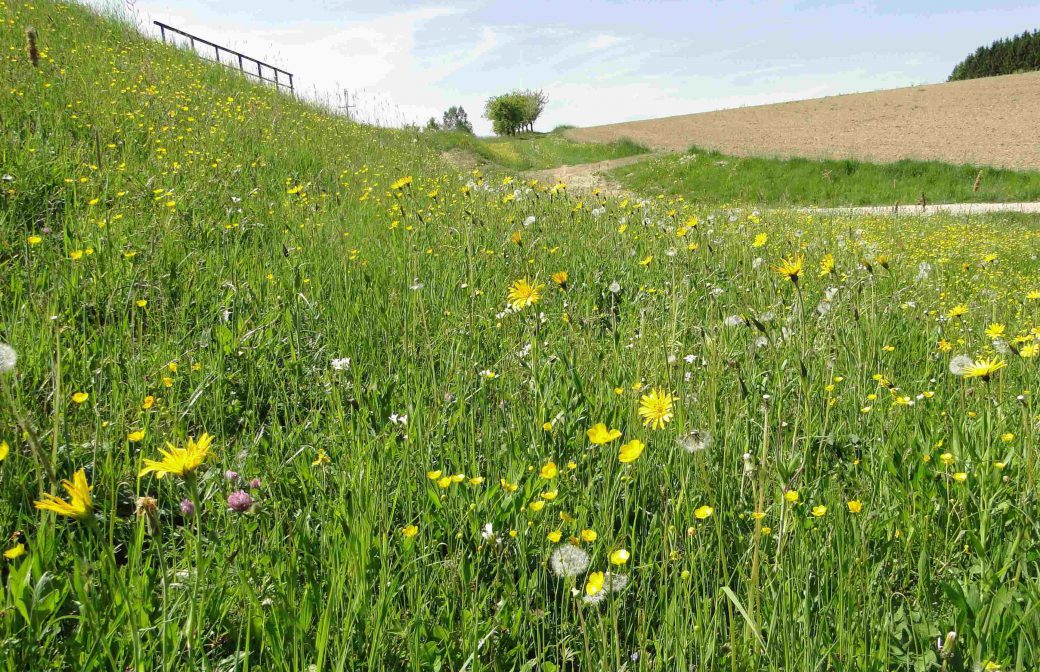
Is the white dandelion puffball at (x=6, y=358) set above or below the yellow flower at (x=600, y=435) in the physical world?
above

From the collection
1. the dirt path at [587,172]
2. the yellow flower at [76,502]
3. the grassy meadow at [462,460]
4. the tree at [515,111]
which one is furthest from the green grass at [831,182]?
the tree at [515,111]

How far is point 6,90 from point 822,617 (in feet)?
19.7

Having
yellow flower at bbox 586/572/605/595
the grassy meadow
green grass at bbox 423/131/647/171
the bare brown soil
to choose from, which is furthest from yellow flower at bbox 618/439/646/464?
the bare brown soil

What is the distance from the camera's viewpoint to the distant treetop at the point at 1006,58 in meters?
57.1

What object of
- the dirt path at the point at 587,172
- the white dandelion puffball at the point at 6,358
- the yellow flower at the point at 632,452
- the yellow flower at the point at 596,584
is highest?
the dirt path at the point at 587,172

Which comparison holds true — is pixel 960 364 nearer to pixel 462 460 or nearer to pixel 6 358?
pixel 462 460

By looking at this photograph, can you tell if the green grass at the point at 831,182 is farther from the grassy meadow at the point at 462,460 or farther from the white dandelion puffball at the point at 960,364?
the white dandelion puffball at the point at 960,364

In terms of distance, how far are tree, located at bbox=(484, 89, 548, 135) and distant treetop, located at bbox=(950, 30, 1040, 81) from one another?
4245 cm

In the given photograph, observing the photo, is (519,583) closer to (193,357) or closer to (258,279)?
(193,357)

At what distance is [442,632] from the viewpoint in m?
1.25

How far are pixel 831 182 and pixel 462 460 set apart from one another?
19.7 m

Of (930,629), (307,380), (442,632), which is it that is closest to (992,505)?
(930,629)

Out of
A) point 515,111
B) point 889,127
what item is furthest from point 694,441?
point 515,111

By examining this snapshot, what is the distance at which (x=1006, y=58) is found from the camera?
60.1 metres
